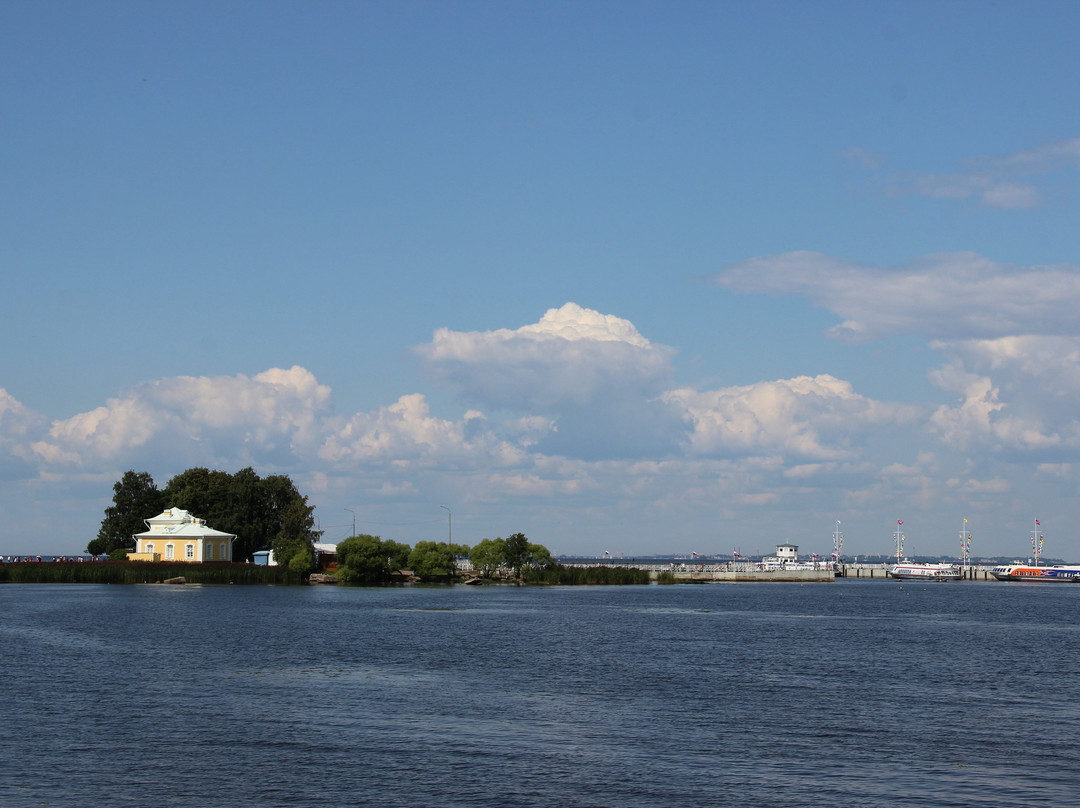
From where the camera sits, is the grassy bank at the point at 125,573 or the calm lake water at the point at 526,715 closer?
the calm lake water at the point at 526,715

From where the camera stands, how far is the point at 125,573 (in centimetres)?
19462

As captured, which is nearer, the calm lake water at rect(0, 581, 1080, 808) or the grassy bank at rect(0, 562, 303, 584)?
the calm lake water at rect(0, 581, 1080, 808)

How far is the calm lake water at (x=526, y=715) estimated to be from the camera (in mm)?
37312

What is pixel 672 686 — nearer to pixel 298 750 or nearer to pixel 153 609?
pixel 298 750

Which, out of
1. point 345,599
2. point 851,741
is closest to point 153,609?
point 345,599

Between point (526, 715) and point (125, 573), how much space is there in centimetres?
16553

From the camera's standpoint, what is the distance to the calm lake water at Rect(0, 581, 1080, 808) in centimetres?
3731

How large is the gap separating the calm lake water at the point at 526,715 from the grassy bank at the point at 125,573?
93524 mm

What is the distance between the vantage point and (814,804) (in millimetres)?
35344

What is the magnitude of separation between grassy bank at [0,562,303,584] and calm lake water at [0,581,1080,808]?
93524mm

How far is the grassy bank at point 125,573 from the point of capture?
19425 cm

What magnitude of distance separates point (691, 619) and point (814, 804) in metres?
86.2

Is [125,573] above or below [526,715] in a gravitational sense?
above

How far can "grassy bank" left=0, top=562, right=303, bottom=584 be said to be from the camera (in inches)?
7648
